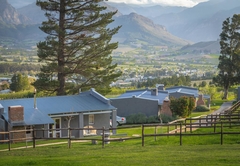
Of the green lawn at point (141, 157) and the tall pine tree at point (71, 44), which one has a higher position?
the tall pine tree at point (71, 44)

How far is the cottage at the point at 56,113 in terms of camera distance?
29859 mm

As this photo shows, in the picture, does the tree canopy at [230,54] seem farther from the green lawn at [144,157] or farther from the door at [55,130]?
the green lawn at [144,157]

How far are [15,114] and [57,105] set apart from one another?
600 cm

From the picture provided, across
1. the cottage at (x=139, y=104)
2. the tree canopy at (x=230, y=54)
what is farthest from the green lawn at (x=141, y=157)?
the tree canopy at (x=230, y=54)

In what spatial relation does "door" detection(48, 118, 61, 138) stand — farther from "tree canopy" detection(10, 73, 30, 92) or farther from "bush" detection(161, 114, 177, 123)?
"tree canopy" detection(10, 73, 30, 92)

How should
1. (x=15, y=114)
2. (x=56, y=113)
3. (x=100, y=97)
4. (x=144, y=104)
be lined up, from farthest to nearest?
(x=144, y=104)
(x=100, y=97)
(x=56, y=113)
(x=15, y=114)

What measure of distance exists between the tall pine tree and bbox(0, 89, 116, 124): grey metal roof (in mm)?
9718

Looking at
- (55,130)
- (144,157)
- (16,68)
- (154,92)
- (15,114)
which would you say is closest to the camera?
(144,157)

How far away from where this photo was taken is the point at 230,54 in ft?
237

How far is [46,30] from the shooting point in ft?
153

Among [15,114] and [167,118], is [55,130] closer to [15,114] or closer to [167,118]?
[15,114]

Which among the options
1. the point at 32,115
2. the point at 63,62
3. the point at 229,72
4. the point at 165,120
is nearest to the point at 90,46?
the point at 63,62

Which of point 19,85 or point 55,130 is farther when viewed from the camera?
point 19,85

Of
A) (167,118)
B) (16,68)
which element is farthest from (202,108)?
(16,68)
